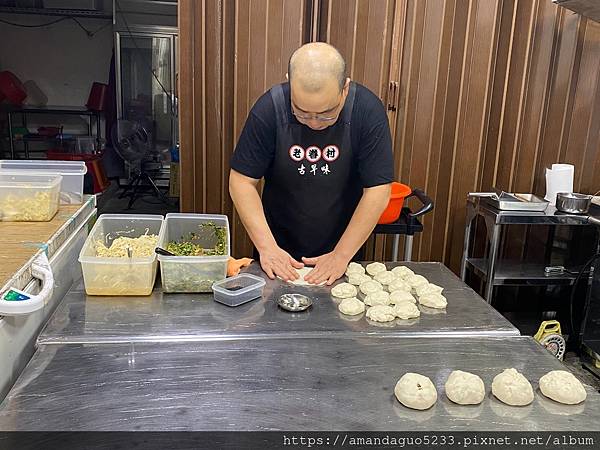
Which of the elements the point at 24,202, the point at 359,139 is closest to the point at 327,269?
the point at 359,139

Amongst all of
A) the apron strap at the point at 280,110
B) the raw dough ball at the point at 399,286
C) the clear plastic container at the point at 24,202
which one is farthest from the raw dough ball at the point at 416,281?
the clear plastic container at the point at 24,202

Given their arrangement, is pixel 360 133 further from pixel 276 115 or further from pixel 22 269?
pixel 22 269

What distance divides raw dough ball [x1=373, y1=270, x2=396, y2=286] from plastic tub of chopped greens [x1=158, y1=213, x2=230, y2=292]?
514 mm

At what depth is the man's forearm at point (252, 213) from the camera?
6.24 feet

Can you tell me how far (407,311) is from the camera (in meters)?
1.50

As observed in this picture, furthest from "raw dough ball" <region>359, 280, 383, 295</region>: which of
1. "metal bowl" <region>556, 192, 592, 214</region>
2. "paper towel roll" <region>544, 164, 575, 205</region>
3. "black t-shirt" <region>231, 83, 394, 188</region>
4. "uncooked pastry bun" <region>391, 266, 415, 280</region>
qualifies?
"paper towel roll" <region>544, 164, 575, 205</region>

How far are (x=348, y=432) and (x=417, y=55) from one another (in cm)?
244

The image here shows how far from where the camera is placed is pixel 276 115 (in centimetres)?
195

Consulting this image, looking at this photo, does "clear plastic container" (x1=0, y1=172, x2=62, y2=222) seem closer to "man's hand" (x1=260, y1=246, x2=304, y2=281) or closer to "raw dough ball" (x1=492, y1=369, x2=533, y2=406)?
"man's hand" (x1=260, y1=246, x2=304, y2=281)

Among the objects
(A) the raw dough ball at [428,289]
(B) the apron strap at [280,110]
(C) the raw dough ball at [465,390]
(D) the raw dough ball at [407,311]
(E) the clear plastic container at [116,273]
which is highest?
(B) the apron strap at [280,110]

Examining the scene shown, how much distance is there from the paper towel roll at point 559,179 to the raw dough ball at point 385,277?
1.67 meters

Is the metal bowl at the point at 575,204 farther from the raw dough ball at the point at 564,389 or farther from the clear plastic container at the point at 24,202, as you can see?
the clear plastic container at the point at 24,202

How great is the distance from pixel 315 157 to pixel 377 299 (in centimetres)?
67

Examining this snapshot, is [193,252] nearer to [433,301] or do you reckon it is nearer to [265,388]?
[265,388]
